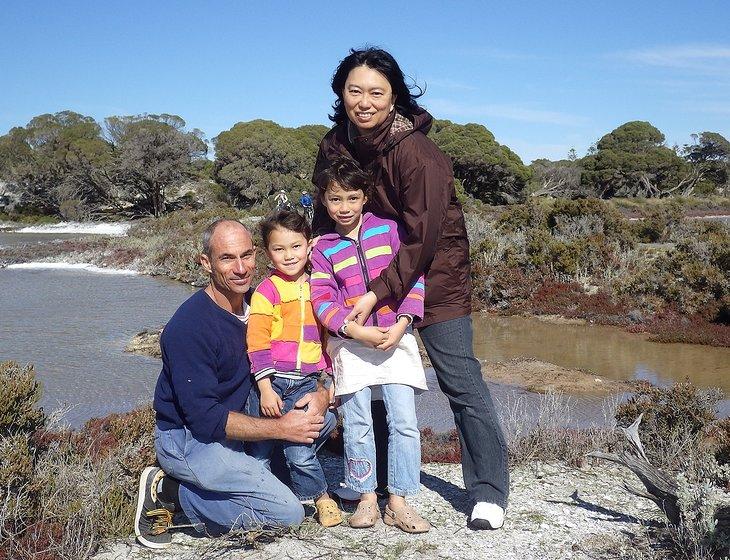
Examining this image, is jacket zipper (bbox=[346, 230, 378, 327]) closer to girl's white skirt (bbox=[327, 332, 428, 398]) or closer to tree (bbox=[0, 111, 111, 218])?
girl's white skirt (bbox=[327, 332, 428, 398])

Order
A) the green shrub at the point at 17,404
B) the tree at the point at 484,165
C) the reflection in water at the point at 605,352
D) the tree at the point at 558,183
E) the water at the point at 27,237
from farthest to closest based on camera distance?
the tree at the point at 558,183, the tree at the point at 484,165, the water at the point at 27,237, the reflection in water at the point at 605,352, the green shrub at the point at 17,404

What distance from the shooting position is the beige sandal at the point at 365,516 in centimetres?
359

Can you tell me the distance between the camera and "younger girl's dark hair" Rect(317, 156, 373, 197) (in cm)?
353

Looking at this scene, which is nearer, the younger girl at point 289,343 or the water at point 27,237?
the younger girl at point 289,343

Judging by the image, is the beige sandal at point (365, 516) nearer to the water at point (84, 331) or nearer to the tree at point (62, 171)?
the water at point (84, 331)

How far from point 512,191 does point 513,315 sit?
27710 millimetres

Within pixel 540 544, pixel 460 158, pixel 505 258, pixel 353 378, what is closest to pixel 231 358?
pixel 353 378

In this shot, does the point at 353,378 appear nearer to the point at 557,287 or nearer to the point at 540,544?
the point at 540,544

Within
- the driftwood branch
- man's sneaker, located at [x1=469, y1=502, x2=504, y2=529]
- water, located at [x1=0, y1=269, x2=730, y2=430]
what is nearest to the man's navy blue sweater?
man's sneaker, located at [x1=469, y1=502, x2=504, y2=529]

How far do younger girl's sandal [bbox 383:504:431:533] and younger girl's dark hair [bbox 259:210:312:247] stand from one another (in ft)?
4.79

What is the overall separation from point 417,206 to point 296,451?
1383 millimetres

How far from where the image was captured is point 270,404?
3.54 metres

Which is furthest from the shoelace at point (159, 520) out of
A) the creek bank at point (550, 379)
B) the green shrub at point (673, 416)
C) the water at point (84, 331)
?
the creek bank at point (550, 379)

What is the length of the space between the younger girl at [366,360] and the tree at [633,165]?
47289 millimetres
